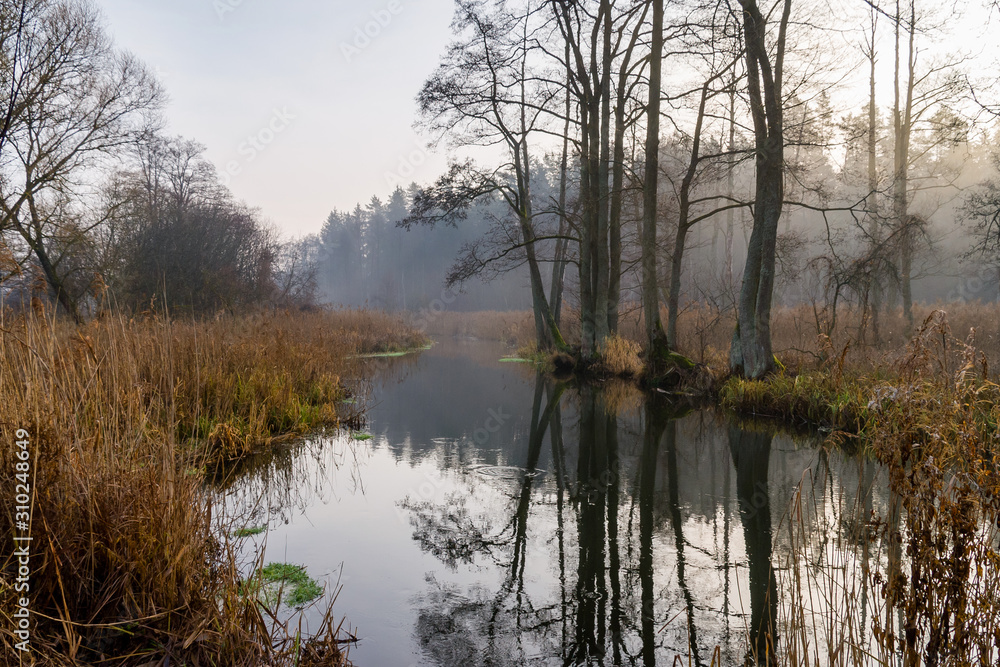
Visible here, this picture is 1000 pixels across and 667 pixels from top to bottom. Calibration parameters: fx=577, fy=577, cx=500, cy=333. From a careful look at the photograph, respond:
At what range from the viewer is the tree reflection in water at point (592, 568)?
3.03 meters

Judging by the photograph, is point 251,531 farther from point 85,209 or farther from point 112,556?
point 85,209

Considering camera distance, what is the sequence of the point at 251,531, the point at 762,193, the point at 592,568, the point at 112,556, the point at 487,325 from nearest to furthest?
1. the point at 112,556
2. the point at 592,568
3. the point at 251,531
4. the point at 762,193
5. the point at 487,325

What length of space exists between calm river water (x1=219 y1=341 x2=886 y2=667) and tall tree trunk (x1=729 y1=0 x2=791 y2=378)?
235 cm

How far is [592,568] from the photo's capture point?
3996 millimetres

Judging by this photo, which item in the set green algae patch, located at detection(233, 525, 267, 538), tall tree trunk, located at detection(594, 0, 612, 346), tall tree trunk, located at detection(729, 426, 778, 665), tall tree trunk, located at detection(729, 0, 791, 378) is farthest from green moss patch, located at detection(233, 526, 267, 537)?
tall tree trunk, located at detection(594, 0, 612, 346)

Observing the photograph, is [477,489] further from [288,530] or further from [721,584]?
[721,584]

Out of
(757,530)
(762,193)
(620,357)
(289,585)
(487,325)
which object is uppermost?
(762,193)

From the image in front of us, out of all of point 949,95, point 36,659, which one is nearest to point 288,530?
point 36,659

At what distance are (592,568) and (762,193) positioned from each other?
8384mm

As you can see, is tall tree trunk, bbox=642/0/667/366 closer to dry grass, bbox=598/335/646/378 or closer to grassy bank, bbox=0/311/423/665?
dry grass, bbox=598/335/646/378

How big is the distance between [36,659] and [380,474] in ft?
14.2

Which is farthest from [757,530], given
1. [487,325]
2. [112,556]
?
[487,325]

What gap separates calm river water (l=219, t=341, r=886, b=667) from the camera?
10.2 ft

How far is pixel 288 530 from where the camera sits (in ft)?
15.1
